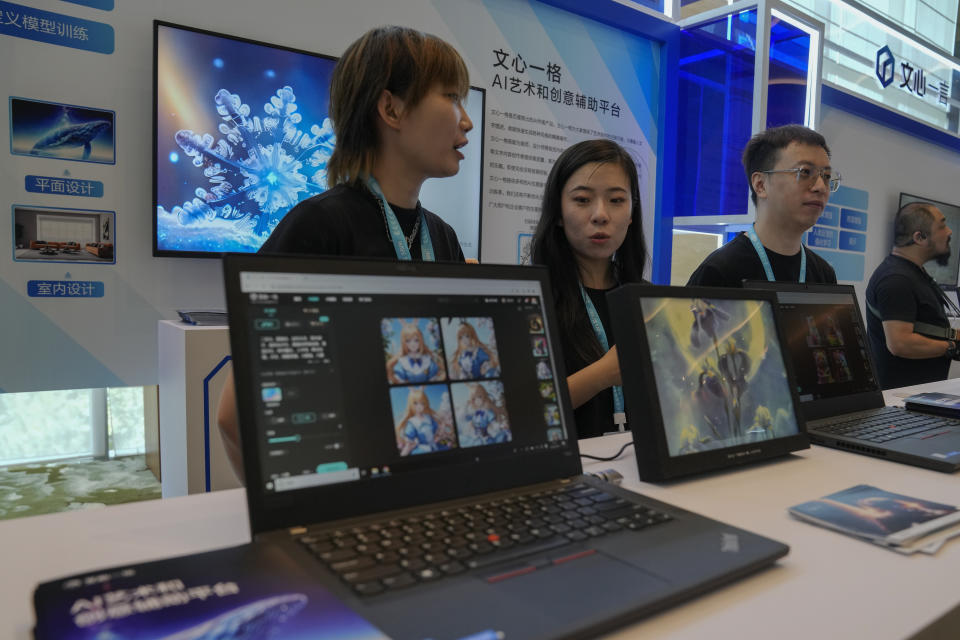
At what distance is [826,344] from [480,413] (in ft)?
3.10

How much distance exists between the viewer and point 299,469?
651 millimetres

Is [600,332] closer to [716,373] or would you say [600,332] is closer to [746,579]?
[716,373]

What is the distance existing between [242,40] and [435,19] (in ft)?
3.33

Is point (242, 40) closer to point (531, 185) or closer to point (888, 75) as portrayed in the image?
point (531, 185)

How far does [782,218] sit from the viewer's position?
219 centimetres

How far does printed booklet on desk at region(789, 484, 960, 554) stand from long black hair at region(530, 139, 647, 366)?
726 millimetres

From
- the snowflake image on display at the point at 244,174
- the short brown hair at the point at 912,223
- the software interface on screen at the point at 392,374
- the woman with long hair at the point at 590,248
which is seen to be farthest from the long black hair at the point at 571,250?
the short brown hair at the point at 912,223

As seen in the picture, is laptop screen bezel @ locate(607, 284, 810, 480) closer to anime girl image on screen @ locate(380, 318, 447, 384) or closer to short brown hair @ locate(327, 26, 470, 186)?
anime girl image on screen @ locate(380, 318, 447, 384)

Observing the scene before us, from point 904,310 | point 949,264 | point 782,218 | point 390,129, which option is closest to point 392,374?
point 390,129

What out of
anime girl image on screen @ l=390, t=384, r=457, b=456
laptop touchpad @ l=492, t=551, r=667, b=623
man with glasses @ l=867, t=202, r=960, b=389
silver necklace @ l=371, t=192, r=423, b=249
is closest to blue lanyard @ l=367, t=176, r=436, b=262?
silver necklace @ l=371, t=192, r=423, b=249

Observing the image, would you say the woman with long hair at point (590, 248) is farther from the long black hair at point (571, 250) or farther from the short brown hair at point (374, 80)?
the short brown hair at point (374, 80)

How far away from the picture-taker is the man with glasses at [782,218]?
213 centimetres

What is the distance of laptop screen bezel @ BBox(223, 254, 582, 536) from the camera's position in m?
0.63

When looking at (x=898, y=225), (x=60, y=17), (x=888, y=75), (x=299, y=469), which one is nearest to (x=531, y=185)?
(x=898, y=225)
